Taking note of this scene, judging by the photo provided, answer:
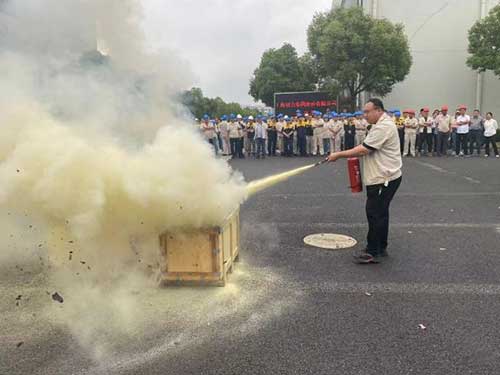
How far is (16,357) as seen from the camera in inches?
132

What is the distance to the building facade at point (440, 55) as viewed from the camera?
2616cm

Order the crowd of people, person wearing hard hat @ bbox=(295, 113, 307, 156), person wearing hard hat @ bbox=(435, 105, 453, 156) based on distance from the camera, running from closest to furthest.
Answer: person wearing hard hat @ bbox=(435, 105, 453, 156) → the crowd of people → person wearing hard hat @ bbox=(295, 113, 307, 156)

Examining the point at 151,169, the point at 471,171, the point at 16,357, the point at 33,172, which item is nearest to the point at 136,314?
Result: the point at 16,357

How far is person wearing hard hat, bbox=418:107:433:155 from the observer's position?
58.5 feet

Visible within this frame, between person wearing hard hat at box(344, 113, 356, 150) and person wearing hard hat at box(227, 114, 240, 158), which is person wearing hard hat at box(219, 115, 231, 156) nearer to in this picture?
person wearing hard hat at box(227, 114, 240, 158)

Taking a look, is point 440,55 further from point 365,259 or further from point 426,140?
point 365,259

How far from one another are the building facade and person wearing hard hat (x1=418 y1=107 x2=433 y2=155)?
9671mm

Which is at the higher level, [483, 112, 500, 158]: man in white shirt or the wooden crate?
[483, 112, 500, 158]: man in white shirt

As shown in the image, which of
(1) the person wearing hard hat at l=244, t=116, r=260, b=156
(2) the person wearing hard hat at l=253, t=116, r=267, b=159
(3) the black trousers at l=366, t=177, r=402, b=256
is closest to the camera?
(3) the black trousers at l=366, t=177, r=402, b=256

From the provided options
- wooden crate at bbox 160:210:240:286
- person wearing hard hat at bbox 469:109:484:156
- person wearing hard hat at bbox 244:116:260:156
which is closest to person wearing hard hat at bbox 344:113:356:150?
person wearing hard hat at bbox 244:116:260:156

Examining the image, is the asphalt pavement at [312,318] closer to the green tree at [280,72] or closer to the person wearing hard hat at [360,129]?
the person wearing hard hat at [360,129]

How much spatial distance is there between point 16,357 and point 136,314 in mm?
963

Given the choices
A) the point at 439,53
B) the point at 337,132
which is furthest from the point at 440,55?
the point at 337,132

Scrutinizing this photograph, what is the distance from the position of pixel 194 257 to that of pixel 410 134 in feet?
50.2
